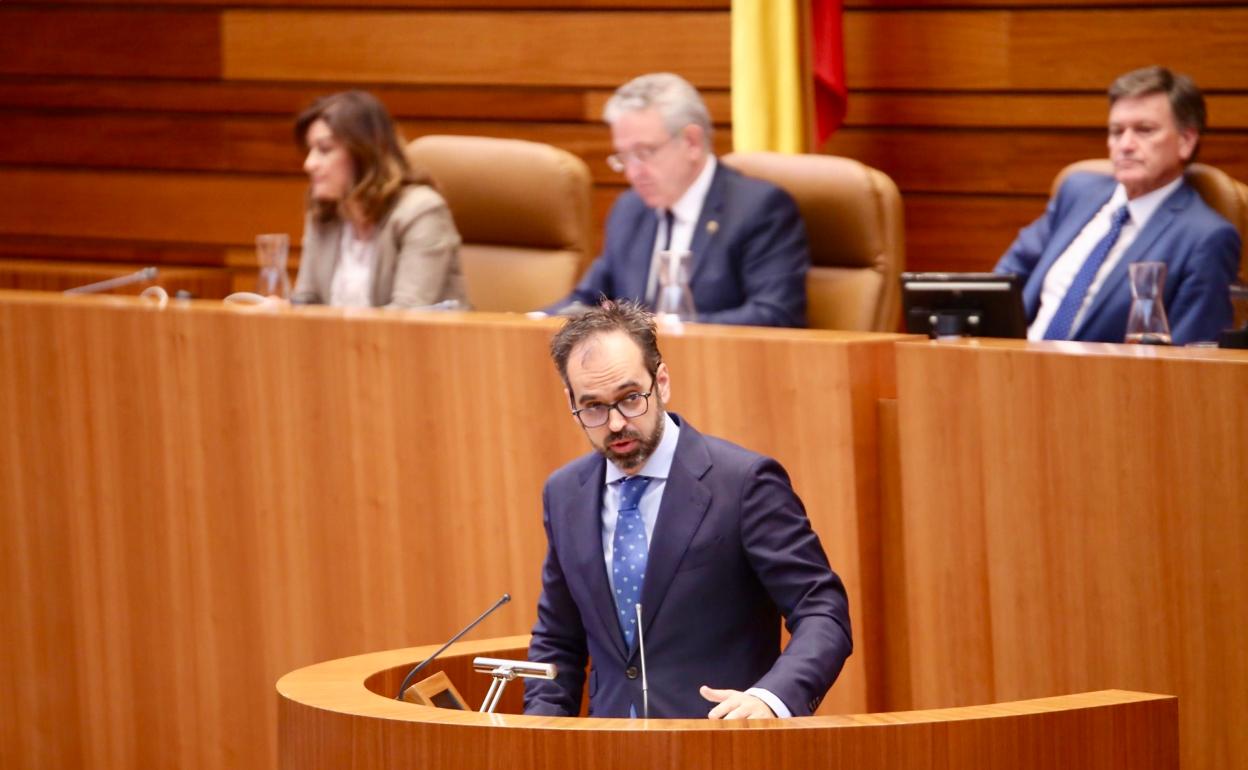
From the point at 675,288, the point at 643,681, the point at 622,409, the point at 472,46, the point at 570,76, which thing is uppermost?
the point at 472,46

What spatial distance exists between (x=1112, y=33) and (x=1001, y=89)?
1.10 feet

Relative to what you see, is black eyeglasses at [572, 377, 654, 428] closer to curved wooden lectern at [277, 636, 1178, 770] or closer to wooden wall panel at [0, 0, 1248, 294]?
curved wooden lectern at [277, 636, 1178, 770]

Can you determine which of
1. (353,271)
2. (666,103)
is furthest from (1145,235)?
(353,271)

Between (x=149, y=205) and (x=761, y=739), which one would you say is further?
(x=149, y=205)

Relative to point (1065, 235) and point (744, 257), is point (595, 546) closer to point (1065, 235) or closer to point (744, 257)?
point (744, 257)

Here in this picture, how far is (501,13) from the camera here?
583 centimetres

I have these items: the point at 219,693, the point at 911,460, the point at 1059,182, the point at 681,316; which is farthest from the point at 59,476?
the point at 1059,182

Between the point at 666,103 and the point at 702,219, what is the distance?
28 cm

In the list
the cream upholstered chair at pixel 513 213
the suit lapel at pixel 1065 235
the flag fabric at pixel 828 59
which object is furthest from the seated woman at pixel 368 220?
the suit lapel at pixel 1065 235

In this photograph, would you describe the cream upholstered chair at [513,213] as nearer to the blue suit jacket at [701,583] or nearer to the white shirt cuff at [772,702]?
the blue suit jacket at [701,583]

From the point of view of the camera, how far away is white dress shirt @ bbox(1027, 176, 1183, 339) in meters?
3.99

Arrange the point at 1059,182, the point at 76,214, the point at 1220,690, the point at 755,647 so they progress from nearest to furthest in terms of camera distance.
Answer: the point at 755,647
the point at 1220,690
the point at 1059,182
the point at 76,214

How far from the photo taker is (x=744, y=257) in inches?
169

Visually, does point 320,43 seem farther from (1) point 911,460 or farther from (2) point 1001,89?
(1) point 911,460
